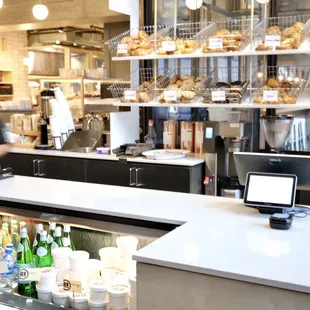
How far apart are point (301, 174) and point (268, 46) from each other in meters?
1.76

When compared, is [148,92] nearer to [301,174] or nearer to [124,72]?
[124,72]

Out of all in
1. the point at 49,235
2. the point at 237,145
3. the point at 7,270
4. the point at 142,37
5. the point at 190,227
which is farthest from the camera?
the point at 142,37

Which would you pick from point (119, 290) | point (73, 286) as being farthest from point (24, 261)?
point (119, 290)

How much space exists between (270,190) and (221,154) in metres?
1.93

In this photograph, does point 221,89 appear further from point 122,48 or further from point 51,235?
point 51,235

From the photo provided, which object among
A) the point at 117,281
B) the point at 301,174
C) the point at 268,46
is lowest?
the point at 117,281

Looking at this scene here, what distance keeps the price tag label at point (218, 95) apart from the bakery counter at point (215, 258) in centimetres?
171

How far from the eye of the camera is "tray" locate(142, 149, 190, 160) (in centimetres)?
420

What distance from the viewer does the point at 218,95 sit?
3.99 metres

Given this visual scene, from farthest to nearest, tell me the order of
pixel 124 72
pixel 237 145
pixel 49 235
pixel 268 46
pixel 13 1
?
pixel 13 1 < pixel 124 72 < pixel 237 145 < pixel 268 46 < pixel 49 235

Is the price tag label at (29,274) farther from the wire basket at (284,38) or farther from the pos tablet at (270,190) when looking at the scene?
the wire basket at (284,38)

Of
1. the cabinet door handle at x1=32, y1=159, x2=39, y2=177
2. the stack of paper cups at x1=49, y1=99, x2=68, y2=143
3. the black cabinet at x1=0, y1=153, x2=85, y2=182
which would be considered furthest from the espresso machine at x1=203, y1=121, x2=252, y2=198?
the cabinet door handle at x1=32, y1=159, x2=39, y2=177

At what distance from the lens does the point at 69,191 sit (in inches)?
109

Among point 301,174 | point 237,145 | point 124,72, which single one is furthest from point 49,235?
point 124,72
